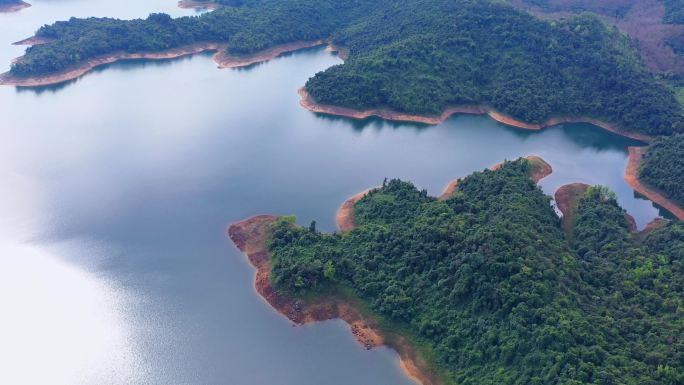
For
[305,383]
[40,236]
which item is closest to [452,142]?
[305,383]

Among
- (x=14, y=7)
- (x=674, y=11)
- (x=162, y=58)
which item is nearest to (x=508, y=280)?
(x=162, y=58)

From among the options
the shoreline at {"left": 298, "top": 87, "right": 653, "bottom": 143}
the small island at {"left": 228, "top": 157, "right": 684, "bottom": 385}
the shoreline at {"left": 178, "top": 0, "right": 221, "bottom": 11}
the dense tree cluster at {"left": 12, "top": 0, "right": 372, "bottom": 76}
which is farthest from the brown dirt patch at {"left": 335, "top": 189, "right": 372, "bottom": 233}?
the shoreline at {"left": 178, "top": 0, "right": 221, "bottom": 11}

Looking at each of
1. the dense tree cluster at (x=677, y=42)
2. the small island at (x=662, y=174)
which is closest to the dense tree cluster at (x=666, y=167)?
the small island at (x=662, y=174)

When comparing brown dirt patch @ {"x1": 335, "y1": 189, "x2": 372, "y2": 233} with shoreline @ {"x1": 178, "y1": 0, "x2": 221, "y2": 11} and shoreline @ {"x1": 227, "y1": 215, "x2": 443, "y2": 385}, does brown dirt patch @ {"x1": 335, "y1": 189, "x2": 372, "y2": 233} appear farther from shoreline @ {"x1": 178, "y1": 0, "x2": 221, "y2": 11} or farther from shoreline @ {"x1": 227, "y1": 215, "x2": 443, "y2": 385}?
shoreline @ {"x1": 178, "y1": 0, "x2": 221, "y2": 11}

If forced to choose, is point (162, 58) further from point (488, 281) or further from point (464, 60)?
point (488, 281)

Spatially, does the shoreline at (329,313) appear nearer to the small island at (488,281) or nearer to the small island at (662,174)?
the small island at (488,281)
